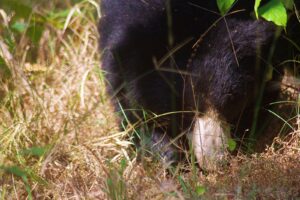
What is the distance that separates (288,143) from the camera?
3375mm

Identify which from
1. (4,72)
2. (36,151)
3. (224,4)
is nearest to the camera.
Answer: (224,4)

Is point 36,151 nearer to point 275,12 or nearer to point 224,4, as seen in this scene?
point 224,4

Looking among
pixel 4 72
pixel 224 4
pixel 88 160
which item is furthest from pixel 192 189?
pixel 4 72

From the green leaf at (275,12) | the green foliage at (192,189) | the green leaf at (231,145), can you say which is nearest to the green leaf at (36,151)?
the green foliage at (192,189)

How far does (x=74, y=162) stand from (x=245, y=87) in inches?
34.7

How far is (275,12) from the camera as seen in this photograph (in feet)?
9.25

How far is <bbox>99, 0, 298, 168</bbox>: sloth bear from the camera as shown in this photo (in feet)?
10.3

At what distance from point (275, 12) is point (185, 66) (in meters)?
0.59

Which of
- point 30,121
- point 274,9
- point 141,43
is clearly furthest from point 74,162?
point 274,9

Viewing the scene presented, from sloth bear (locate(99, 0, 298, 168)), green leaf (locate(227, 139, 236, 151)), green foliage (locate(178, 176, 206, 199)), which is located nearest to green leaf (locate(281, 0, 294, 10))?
sloth bear (locate(99, 0, 298, 168))

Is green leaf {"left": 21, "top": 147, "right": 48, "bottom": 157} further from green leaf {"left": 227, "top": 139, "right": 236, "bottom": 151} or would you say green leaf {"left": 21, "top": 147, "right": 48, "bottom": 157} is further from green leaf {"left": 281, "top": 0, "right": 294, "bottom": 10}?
green leaf {"left": 281, "top": 0, "right": 294, "bottom": 10}

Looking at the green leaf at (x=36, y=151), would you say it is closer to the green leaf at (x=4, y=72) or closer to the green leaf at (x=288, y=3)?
the green leaf at (x=4, y=72)

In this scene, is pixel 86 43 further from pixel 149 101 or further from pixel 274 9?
pixel 274 9

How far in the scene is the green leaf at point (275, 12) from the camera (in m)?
2.79
